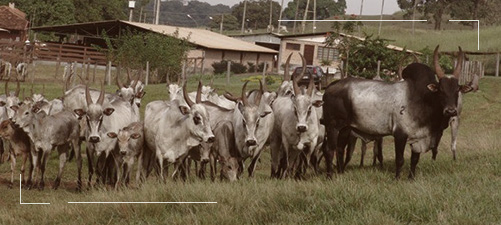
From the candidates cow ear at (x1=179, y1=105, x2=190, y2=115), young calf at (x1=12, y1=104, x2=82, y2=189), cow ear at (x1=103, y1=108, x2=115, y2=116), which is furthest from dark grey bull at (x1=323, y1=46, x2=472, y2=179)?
young calf at (x1=12, y1=104, x2=82, y2=189)

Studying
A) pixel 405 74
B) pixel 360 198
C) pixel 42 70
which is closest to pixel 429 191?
pixel 360 198

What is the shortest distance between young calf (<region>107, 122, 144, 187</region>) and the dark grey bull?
3.39 m

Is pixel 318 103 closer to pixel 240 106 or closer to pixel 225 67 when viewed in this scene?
pixel 240 106

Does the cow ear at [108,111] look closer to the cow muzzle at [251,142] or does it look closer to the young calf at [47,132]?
the young calf at [47,132]

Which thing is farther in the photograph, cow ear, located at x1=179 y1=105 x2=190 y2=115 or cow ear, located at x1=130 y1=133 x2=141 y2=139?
cow ear, located at x1=130 y1=133 x2=141 y2=139

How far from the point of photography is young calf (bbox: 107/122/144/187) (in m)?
14.6

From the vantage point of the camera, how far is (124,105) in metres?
16.6

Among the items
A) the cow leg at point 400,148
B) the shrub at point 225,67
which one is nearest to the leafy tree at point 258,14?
the shrub at point 225,67

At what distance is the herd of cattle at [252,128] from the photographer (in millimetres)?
13492

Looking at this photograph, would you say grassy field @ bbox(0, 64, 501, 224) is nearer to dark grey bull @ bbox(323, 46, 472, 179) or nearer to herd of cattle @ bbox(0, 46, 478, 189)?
dark grey bull @ bbox(323, 46, 472, 179)

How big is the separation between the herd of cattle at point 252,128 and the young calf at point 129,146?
0.02 metres

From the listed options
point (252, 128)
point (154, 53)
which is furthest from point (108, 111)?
point (154, 53)

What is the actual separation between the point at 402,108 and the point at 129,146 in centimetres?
486

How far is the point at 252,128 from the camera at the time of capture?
45.9 ft
